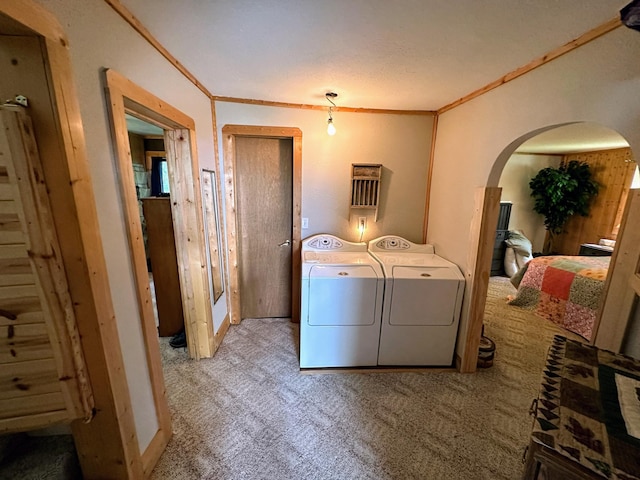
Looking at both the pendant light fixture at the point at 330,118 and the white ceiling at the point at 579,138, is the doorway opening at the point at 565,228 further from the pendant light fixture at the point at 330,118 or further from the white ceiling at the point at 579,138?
the pendant light fixture at the point at 330,118

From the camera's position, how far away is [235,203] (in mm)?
2854

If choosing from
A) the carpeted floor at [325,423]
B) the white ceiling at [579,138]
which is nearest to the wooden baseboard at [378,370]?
the carpeted floor at [325,423]

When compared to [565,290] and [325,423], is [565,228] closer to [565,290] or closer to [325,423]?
[565,290]

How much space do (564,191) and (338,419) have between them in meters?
5.93

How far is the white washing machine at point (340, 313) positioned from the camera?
220 cm

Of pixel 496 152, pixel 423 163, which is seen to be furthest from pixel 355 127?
pixel 496 152

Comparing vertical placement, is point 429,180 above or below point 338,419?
above

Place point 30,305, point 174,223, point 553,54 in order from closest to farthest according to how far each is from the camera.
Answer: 1. point 30,305
2. point 553,54
3. point 174,223

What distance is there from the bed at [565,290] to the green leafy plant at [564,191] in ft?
6.27

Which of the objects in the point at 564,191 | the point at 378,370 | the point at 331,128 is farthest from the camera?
the point at 564,191

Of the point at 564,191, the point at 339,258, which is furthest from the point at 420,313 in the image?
the point at 564,191

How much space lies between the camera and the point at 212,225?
8.34 feet

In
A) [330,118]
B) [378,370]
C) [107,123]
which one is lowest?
[378,370]

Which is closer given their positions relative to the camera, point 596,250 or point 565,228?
point 596,250
